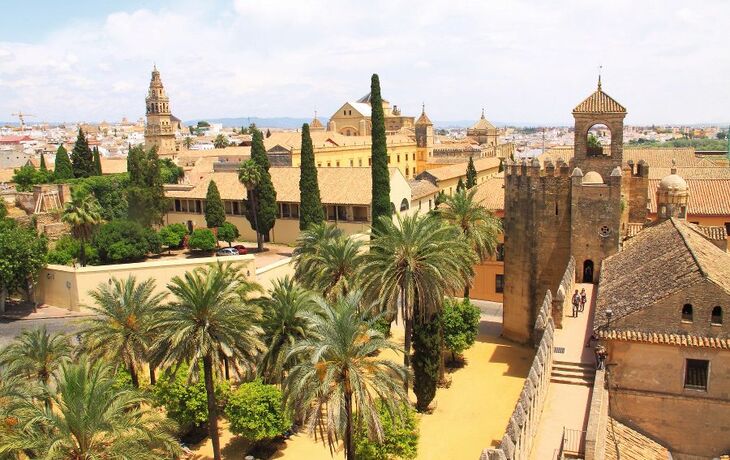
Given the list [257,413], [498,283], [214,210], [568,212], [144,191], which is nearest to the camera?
[257,413]

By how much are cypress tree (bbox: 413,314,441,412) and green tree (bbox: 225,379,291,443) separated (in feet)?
20.5

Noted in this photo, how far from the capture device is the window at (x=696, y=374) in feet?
68.0

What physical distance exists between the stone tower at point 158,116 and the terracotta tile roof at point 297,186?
196 feet

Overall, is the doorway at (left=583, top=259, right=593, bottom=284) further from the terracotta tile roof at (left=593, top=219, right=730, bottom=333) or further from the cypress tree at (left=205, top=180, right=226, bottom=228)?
the cypress tree at (left=205, top=180, right=226, bottom=228)

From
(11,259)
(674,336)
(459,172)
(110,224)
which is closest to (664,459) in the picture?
(674,336)

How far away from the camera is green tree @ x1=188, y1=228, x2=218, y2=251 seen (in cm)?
5219

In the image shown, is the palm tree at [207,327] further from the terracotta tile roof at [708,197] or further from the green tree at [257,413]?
the terracotta tile roof at [708,197]

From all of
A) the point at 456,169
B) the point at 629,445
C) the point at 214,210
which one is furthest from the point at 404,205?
the point at 629,445

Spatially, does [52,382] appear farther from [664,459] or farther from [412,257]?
[664,459]

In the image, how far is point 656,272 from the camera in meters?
23.1

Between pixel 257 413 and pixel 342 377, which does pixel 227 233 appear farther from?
pixel 342 377

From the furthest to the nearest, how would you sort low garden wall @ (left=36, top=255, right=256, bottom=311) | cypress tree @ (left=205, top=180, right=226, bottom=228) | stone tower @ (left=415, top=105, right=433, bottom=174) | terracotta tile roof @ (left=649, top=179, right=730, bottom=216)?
stone tower @ (left=415, top=105, right=433, bottom=174)
cypress tree @ (left=205, top=180, right=226, bottom=228)
terracotta tile roof @ (left=649, top=179, right=730, bottom=216)
low garden wall @ (left=36, top=255, right=256, bottom=311)

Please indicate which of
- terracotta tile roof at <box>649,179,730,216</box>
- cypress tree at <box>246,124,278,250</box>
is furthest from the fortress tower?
cypress tree at <box>246,124,278,250</box>

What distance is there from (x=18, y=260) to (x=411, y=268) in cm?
2750
